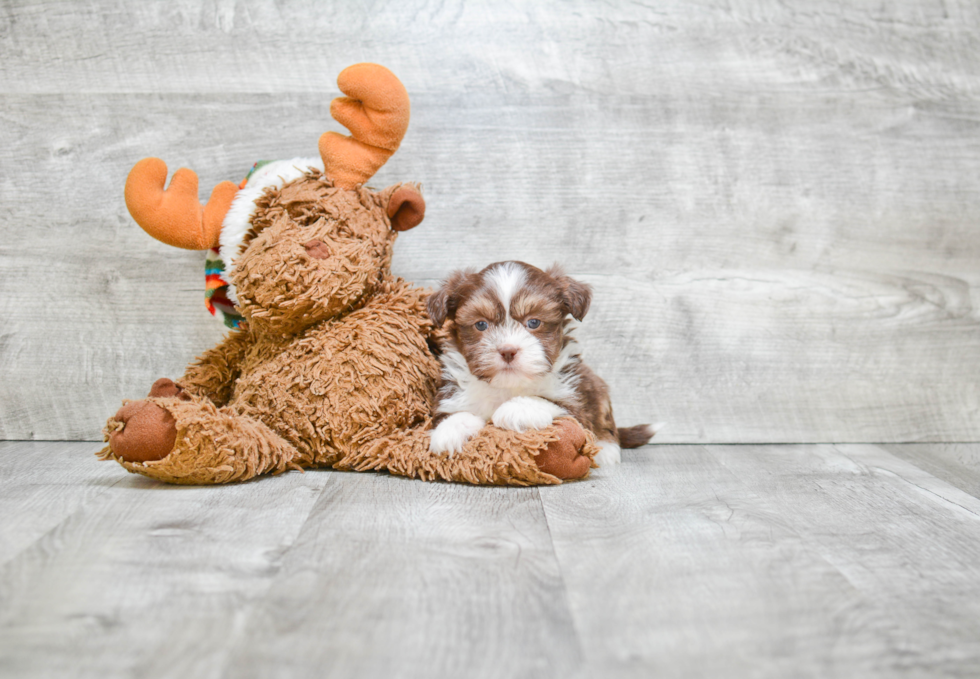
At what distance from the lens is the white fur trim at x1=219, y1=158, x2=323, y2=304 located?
5.65 feet

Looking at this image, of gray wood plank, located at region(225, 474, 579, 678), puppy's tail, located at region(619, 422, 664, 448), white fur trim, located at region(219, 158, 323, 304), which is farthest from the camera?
puppy's tail, located at region(619, 422, 664, 448)

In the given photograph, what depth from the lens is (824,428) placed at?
89.1 inches

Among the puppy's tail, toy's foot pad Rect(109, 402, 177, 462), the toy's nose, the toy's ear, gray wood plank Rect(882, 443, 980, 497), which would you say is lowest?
gray wood plank Rect(882, 443, 980, 497)

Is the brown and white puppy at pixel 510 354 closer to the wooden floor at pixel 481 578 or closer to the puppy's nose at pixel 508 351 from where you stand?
the puppy's nose at pixel 508 351

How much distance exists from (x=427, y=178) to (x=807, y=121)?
3.75 feet

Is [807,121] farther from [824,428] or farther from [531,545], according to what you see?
[531,545]

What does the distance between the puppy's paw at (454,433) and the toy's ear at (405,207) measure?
1.62ft

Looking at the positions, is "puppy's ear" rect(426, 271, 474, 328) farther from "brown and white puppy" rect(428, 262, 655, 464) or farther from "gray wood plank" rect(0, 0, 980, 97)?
"gray wood plank" rect(0, 0, 980, 97)

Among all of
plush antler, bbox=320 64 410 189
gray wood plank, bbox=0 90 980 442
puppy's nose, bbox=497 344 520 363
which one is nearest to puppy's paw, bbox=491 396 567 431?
puppy's nose, bbox=497 344 520 363

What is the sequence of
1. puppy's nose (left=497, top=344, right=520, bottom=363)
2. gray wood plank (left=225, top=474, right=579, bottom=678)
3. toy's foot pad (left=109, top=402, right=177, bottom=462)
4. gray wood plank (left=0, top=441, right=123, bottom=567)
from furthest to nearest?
puppy's nose (left=497, top=344, right=520, bottom=363)
toy's foot pad (left=109, top=402, right=177, bottom=462)
gray wood plank (left=0, top=441, right=123, bottom=567)
gray wood plank (left=225, top=474, right=579, bottom=678)

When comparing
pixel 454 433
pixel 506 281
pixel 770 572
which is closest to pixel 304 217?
pixel 506 281

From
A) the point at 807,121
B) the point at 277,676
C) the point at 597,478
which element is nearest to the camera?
the point at 277,676

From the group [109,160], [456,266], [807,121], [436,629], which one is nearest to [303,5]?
[109,160]

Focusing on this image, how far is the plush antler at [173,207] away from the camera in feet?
5.50
